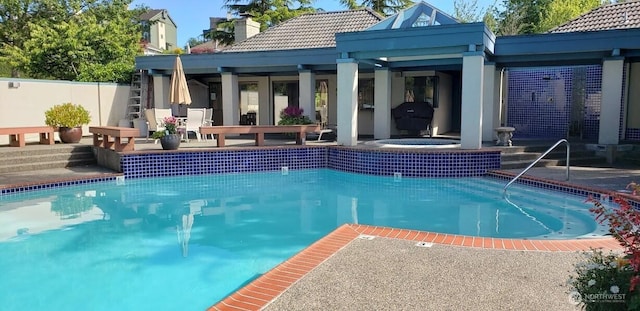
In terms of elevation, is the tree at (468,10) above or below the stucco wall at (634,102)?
above

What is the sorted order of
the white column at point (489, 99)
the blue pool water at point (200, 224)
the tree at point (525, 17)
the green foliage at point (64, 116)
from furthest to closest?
1. the tree at point (525, 17)
2. the white column at point (489, 99)
3. the green foliage at point (64, 116)
4. the blue pool water at point (200, 224)

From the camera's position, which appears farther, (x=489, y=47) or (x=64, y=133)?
(x=64, y=133)

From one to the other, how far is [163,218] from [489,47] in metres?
8.68

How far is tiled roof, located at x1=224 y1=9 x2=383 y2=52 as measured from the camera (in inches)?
695

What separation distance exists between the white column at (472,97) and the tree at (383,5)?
23938 millimetres

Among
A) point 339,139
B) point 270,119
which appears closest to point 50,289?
point 339,139

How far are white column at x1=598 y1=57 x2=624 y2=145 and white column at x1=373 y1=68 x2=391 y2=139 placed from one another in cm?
573

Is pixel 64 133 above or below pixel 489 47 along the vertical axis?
below

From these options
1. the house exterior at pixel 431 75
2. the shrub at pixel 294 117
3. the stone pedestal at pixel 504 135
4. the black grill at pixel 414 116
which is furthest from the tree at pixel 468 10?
the stone pedestal at pixel 504 135

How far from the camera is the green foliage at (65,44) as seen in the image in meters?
20.0

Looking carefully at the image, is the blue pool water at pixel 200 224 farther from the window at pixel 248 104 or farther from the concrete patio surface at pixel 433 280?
the window at pixel 248 104

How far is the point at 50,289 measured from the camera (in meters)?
4.80

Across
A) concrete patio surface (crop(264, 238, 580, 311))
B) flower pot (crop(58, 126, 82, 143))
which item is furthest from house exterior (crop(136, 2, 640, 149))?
concrete patio surface (crop(264, 238, 580, 311))

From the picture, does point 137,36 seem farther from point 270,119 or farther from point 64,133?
point 64,133
